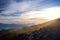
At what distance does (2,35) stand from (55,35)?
2.07 meters

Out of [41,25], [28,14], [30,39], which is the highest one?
[28,14]

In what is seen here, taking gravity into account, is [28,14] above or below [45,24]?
above

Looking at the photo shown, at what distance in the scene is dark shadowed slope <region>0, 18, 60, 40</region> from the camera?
23.7 feet

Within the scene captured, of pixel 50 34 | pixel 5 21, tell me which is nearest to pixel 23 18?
pixel 5 21

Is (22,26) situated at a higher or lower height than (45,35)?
higher

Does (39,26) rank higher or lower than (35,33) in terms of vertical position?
higher

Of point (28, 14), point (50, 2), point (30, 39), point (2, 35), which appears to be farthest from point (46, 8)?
point (2, 35)

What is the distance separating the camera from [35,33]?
7.38 m

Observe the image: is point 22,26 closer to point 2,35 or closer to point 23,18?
point 23,18

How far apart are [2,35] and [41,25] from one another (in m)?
1.59

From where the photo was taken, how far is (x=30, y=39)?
740 cm

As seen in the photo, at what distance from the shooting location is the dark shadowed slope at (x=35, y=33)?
7219mm

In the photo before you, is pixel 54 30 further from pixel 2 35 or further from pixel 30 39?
pixel 2 35

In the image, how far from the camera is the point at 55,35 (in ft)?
24.1
